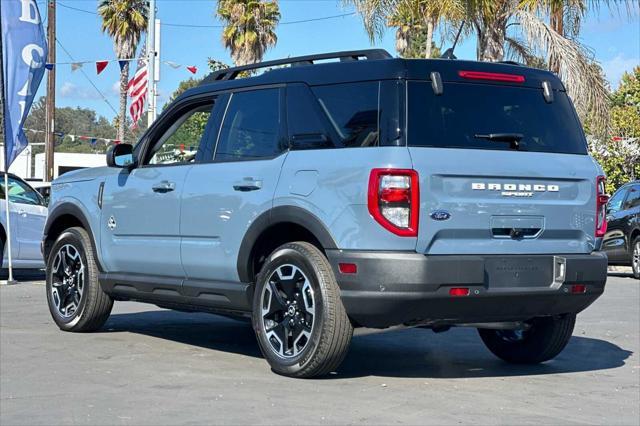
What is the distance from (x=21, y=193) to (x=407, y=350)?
30.2 feet

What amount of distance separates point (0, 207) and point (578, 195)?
413 inches

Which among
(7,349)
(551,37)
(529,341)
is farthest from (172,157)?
(551,37)

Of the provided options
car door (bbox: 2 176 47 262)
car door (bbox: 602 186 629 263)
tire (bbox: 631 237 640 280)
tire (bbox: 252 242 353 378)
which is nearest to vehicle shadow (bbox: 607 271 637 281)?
car door (bbox: 602 186 629 263)

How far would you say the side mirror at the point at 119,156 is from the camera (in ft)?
29.8

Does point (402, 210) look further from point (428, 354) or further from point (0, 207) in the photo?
point (0, 207)

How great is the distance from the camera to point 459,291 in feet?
22.2

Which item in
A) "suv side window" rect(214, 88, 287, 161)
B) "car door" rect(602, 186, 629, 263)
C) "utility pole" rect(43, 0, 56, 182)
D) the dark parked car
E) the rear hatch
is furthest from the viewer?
"utility pole" rect(43, 0, 56, 182)

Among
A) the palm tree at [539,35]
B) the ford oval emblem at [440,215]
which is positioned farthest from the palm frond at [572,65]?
the ford oval emblem at [440,215]

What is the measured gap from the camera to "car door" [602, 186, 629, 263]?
1986 centimetres

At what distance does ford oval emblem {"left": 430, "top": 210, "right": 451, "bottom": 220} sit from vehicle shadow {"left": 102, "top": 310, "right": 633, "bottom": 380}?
1314 millimetres

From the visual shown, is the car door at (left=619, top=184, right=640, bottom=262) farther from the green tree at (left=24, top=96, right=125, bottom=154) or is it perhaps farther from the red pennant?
the green tree at (left=24, top=96, right=125, bottom=154)

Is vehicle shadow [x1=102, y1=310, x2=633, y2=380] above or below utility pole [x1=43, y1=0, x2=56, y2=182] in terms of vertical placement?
below

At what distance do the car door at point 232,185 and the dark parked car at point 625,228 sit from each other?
1251 centimetres

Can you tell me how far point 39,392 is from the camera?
6.71 m
